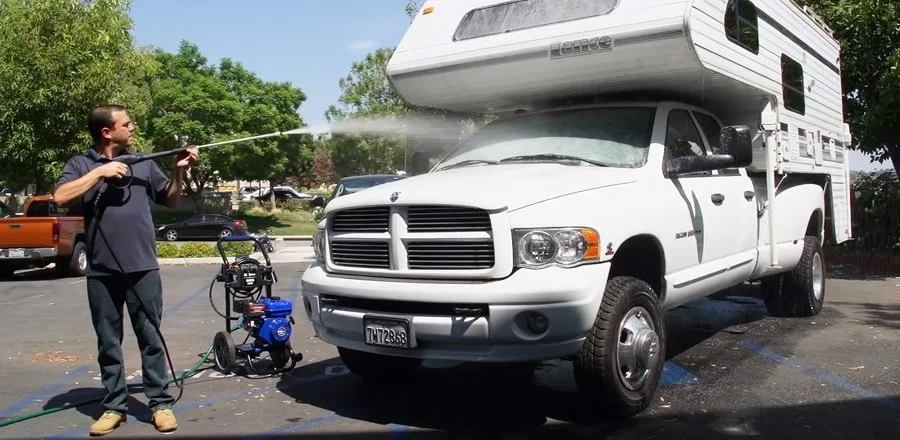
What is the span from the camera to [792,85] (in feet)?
25.5

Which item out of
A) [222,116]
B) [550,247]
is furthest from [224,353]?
[222,116]

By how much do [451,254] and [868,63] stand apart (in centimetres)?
1048

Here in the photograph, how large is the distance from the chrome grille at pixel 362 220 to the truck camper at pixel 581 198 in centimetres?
1

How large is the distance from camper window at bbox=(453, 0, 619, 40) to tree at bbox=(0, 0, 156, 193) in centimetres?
1232

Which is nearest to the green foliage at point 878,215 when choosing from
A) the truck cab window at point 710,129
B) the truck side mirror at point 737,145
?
the truck cab window at point 710,129

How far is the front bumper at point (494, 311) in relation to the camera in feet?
13.9

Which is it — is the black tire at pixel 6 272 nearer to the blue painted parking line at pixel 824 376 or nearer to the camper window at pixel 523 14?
the camper window at pixel 523 14

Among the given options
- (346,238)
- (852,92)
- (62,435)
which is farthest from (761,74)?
(852,92)

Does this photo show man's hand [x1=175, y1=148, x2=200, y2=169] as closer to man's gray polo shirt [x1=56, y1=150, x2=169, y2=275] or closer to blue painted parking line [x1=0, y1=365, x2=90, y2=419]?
man's gray polo shirt [x1=56, y1=150, x2=169, y2=275]

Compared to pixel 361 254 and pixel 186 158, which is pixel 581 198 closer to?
pixel 361 254

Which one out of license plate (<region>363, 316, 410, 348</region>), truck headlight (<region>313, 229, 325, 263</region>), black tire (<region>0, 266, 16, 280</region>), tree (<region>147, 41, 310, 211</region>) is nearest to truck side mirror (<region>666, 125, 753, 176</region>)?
license plate (<region>363, 316, 410, 348</region>)

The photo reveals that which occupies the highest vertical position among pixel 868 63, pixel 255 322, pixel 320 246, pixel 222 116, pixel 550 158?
pixel 222 116

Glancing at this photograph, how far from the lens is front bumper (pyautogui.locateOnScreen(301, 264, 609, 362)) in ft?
13.9

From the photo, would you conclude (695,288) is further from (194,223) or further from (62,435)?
(194,223)
